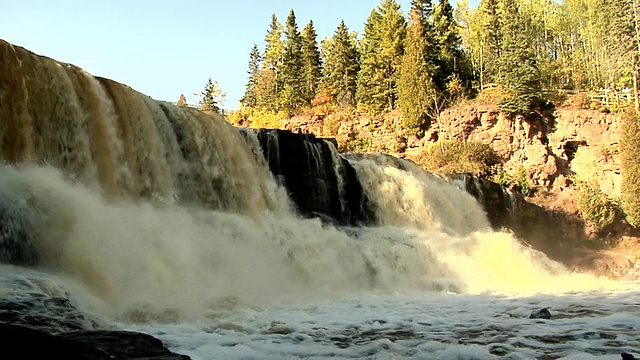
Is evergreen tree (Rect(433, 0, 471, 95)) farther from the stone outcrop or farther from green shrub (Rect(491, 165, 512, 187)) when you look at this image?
green shrub (Rect(491, 165, 512, 187))

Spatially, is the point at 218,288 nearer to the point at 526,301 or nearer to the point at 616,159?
the point at 526,301

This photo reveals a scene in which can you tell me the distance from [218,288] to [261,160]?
789 cm

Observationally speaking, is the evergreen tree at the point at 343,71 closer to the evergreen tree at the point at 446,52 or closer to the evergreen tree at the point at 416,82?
the evergreen tree at the point at 416,82

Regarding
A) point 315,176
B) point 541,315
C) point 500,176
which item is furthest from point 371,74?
point 541,315

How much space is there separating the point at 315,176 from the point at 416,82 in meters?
20.0

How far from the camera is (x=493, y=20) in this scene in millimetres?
45594

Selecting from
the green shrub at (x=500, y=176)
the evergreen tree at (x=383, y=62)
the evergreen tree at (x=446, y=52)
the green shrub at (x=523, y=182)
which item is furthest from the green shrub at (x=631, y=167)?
the evergreen tree at (x=383, y=62)

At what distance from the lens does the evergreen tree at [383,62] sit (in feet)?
137

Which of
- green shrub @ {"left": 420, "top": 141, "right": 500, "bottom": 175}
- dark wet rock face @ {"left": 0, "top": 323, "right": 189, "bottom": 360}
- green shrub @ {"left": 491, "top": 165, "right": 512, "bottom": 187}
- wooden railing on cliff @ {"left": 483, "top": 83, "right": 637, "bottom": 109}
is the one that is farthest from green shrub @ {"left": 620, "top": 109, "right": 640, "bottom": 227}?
dark wet rock face @ {"left": 0, "top": 323, "right": 189, "bottom": 360}

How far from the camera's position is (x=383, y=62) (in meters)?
43.1

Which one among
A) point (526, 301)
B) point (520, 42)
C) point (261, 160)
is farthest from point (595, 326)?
point (520, 42)

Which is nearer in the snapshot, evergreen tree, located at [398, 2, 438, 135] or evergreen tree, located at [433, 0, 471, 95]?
evergreen tree, located at [398, 2, 438, 135]

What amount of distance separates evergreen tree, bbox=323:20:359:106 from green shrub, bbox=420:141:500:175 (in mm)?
14143

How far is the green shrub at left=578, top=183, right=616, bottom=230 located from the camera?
30094mm
